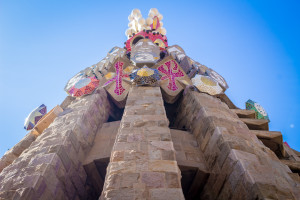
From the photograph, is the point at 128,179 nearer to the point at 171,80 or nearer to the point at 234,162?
the point at 234,162

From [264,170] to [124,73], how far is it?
22.7ft

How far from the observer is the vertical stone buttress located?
10.1ft

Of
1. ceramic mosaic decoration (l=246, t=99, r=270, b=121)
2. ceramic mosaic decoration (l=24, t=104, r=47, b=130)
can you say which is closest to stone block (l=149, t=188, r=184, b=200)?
ceramic mosaic decoration (l=246, t=99, r=270, b=121)

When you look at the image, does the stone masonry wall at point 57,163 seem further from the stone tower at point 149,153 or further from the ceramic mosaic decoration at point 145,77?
the ceramic mosaic decoration at point 145,77

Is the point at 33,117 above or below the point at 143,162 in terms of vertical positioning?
below

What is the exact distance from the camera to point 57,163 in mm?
4332

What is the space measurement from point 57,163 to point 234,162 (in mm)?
3202

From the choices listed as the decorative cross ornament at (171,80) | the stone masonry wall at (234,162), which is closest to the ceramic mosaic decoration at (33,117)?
the decorative cross ornament at (171,80)

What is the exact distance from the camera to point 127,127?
4645 mm

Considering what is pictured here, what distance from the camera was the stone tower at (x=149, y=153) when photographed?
348cm

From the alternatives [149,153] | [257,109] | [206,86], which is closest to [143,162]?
[149,153]

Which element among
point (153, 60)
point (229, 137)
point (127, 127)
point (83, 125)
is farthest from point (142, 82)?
point (153, 60)

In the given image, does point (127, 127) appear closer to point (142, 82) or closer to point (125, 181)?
point (125, 181)

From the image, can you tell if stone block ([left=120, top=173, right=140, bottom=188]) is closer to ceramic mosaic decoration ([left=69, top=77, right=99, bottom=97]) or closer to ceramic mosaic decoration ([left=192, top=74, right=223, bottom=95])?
ceramic mosaic decoration ([left=192, top=74, right=223, bottom=95])
